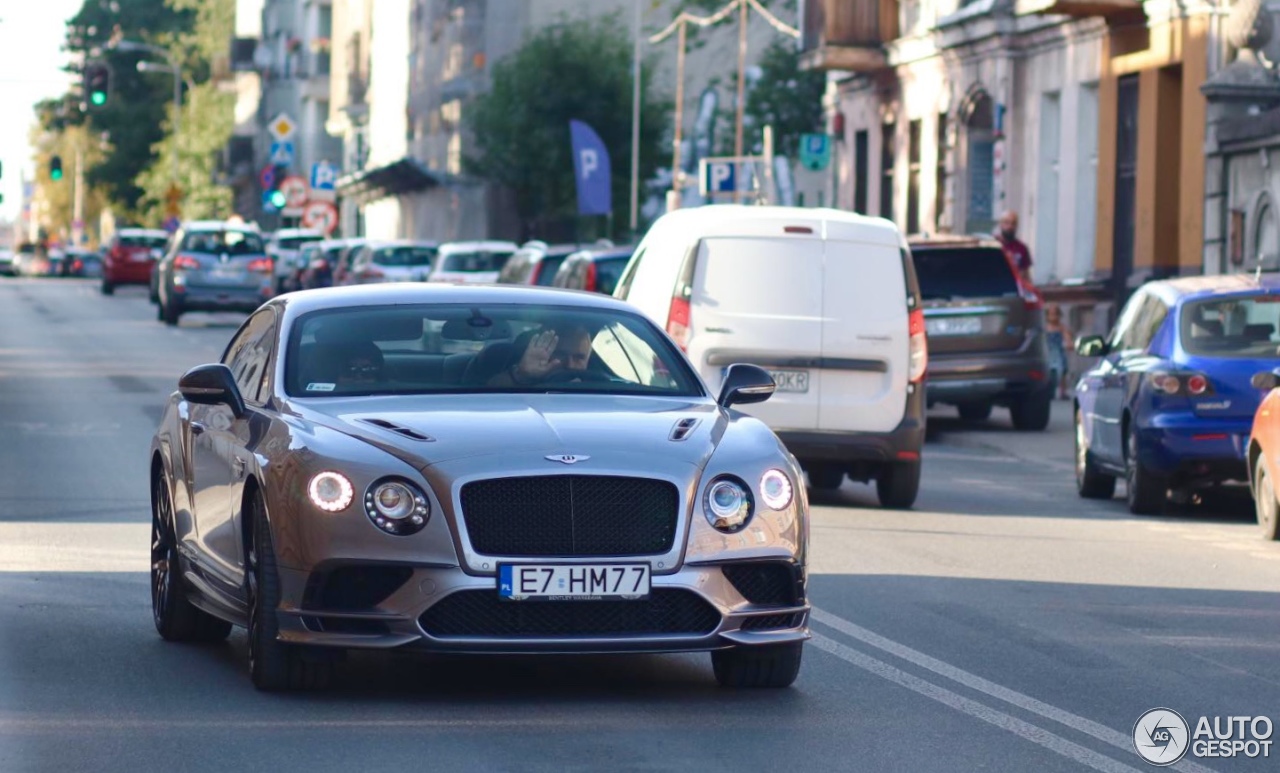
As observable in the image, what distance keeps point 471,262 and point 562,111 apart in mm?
21261

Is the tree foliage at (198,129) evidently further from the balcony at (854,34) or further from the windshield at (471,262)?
the windshield at (471,262)

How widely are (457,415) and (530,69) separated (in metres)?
54.9

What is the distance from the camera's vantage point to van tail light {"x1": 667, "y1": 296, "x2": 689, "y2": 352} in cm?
1680

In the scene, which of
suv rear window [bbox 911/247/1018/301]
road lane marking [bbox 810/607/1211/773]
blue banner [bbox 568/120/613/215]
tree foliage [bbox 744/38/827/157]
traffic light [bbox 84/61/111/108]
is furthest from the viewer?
tree foliage [bbox 744/38/827/157]

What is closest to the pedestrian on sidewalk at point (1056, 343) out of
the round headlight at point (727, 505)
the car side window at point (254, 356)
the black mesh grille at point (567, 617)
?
the car side window at point (254, 356)

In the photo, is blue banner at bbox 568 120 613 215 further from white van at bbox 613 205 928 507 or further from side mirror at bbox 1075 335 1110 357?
white van at bbox 613 205 928 507

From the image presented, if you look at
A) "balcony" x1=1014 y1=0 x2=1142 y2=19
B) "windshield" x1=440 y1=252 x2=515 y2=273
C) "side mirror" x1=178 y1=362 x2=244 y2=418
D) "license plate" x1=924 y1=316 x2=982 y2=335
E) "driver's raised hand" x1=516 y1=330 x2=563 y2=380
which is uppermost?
"balcony" x1=1014 y1=0 x2=1142 y2=19

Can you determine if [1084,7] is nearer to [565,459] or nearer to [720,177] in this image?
[720,177]

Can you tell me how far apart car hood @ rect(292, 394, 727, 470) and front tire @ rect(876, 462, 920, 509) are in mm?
7428

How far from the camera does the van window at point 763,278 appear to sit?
1677 cm

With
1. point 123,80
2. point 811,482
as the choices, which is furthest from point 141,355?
point 123,80

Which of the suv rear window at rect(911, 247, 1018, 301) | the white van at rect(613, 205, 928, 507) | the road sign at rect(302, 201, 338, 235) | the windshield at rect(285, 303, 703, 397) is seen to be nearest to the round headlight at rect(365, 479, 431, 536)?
the windshield at rect(285, 303, 703, 397)

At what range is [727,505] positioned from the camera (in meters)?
8.75

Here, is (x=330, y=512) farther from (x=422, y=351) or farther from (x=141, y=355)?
(x=141, y=355)
